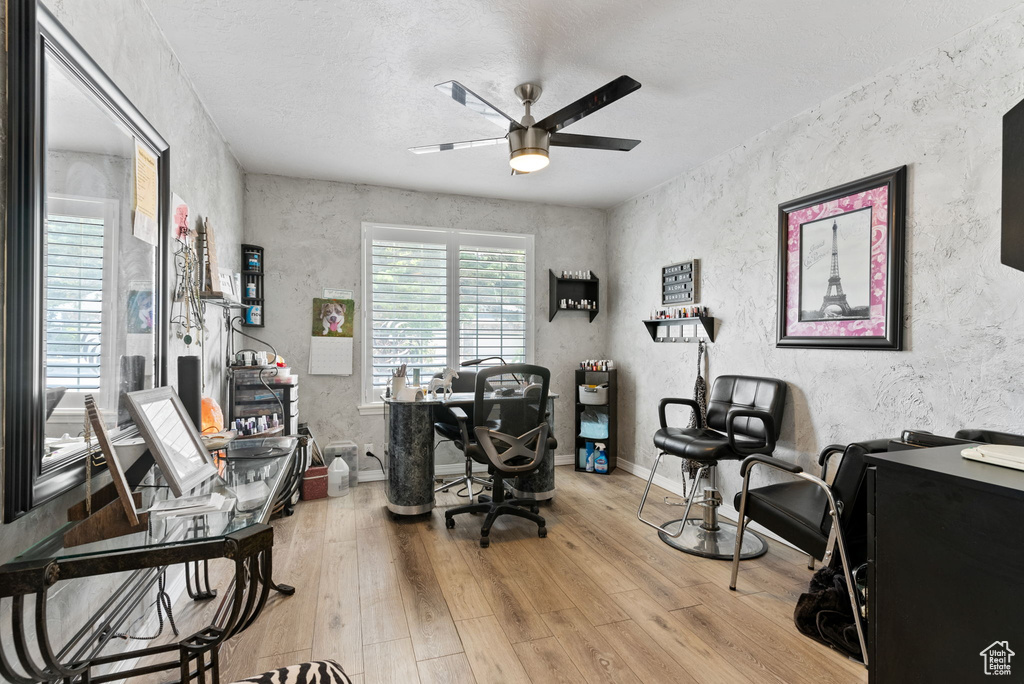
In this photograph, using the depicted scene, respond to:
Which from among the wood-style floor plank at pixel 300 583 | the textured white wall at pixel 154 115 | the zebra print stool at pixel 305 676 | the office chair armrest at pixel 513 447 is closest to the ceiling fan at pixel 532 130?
the textured white wall at pixel 154 115

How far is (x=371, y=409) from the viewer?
4.27 meters

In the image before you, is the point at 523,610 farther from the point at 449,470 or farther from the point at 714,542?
the point at 449,470

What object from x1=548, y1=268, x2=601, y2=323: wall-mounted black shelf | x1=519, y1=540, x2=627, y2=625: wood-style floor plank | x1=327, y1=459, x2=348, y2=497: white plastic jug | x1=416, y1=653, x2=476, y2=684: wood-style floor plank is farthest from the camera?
x1=548, y1=268, x2=601, y2=323: wall-mounted black shelf

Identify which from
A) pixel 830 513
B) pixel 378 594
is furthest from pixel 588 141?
pixel 378 594

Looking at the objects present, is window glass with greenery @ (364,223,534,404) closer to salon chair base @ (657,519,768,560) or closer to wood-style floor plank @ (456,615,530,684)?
salon chair base @ (657,519,768,560)

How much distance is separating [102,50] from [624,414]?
4.25 metres

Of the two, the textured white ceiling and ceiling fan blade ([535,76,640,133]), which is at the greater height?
the textured white ceiling

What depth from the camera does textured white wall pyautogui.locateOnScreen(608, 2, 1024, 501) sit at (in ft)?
6.58

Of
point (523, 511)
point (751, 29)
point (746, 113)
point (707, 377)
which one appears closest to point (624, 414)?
point (707, 377)

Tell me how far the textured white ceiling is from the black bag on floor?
2.34 m

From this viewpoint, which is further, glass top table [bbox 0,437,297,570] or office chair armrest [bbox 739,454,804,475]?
office chair armrest [bbox 739,454,804,475]

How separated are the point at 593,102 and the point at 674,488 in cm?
300

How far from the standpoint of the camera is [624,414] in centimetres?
465

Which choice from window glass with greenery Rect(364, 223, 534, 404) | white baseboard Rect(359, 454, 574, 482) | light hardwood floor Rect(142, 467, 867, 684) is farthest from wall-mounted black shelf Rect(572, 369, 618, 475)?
light hardwood floor Rect(142, 467, 867, 684)
